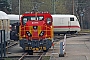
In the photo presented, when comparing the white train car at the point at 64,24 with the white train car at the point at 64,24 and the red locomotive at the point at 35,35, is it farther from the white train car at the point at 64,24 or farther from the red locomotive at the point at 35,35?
the red locomotive at the point at 35,35

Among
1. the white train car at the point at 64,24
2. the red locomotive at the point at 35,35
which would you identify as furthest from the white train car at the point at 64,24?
the red locomotive at the point at 35,35

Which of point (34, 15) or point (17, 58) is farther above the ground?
point (34, 15)

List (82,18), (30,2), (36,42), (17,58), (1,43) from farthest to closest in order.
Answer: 1. (82,18)
2. (30,2)
3. (36,42)
4. (17,58)
5. (1,43)

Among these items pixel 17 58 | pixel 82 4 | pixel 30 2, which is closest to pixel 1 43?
pixel 17 58

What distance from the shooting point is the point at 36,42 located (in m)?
25.8

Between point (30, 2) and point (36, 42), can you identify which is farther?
point (30, 2)

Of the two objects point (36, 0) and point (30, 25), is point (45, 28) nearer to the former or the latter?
point (30, 25)

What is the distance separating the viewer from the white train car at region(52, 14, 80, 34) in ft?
187

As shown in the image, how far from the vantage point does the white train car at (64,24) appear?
57031 mm

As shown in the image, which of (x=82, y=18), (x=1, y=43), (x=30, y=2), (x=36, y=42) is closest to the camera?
(x=1, y=43)

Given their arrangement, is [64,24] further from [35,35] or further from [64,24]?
[35,35]

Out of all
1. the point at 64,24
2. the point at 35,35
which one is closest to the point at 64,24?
the point at 64,24

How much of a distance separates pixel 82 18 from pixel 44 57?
213 ft

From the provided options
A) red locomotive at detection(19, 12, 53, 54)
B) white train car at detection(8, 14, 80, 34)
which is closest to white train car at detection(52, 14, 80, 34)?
white train car at detection(8, 14, 80, 34)
